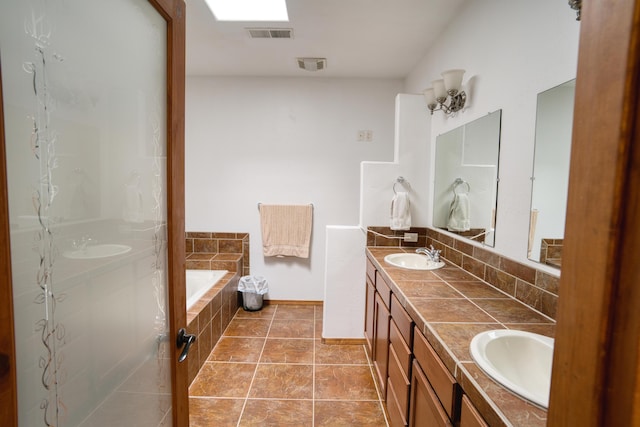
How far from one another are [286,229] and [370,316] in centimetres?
150

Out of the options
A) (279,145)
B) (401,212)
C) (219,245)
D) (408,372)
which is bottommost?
(408,372)

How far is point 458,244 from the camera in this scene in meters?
2.11

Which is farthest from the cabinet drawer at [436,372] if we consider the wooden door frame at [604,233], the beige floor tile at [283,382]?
the beige floor tile at [283,382]

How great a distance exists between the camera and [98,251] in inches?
28.4

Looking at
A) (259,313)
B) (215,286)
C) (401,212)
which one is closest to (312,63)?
(401,212)

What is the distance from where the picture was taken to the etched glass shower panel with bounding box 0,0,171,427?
1.77 ft

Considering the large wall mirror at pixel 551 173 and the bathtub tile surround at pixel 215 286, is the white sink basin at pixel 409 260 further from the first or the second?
the bathtub tile surround at pixel 215 286

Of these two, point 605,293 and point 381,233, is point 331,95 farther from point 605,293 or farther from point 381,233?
point 605,293

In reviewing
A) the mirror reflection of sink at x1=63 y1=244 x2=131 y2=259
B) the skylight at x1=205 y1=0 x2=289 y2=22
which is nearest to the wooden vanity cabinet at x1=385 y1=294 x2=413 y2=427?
the mirror reflection of sink at x1=63 y1=244 x2=131 y2=259

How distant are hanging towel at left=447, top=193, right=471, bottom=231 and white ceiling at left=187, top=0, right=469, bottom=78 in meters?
1.33

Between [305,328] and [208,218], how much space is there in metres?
1.73

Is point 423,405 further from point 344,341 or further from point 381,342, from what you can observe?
point 344,341

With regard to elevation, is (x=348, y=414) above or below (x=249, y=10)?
below

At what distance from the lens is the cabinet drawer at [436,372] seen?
37.9 inches
